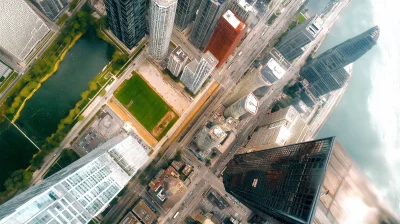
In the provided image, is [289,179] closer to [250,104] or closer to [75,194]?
[250,104]

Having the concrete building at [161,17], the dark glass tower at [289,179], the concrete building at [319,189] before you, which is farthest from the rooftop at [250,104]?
the concrete building at [161,17]

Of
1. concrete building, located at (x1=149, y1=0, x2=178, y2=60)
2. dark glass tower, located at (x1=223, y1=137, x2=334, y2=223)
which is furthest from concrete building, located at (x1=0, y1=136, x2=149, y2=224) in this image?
concrete building, located at (x1=149, y1=0, x2=178, y2=60)

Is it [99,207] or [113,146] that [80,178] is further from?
[113,146]

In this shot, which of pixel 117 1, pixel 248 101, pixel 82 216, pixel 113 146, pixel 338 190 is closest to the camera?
pixel 338 190

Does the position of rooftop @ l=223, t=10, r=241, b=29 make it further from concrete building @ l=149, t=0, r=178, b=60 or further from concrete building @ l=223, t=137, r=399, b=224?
concrete building @ l=223, t=137, r=399, b=224

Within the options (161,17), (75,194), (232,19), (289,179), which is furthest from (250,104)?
(75,194)

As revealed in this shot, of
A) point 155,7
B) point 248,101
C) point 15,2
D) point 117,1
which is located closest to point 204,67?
point 248,101

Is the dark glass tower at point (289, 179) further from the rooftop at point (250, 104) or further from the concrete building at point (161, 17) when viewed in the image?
the concrete building at point (161, 17)
